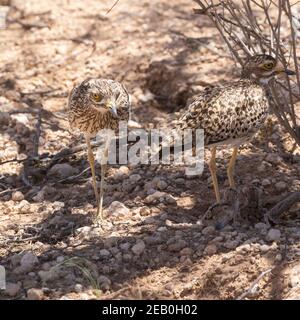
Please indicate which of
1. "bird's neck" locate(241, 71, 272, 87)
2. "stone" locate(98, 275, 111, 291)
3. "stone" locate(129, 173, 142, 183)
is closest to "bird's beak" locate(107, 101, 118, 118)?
"stone" locate(129, 173, 142, 183)

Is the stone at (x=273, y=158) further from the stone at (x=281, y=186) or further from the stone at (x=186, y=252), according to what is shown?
the stone at (x=186, y=252)

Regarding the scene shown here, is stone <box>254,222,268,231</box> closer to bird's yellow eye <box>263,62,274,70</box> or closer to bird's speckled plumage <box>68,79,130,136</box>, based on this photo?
bird's yellow eye <box>263,62,274,70</box>

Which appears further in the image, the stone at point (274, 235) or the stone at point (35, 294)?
the stone at point (274, 235)

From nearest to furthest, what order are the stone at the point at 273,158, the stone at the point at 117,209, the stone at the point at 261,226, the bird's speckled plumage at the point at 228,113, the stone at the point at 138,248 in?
1. the stone at the point at 138,248
2. the stone at the point at 261,226
3. the bird's speckled plumage at the point at 228,113
4. the stone at the point at 117,209
5. the stone at the point at 273,158

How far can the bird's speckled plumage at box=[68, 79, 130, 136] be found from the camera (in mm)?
5172

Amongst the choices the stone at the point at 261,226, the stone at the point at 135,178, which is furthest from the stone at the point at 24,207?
the stone at the point at 261,226

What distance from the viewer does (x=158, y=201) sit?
17.7 feet

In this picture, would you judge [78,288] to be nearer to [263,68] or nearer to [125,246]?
[125,246]

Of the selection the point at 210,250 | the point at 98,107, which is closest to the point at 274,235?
the point at 210,250

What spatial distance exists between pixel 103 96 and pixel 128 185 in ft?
2.73

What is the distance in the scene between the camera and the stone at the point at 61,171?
5.94m

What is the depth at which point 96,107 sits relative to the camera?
5.18 meters
